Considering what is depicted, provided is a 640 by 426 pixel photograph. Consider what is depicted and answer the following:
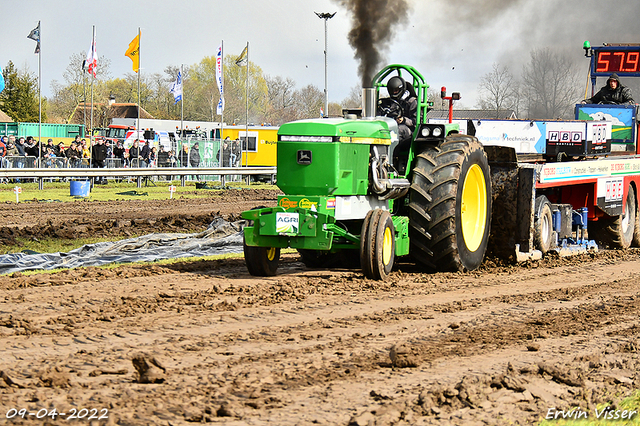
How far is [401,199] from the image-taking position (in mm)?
10422

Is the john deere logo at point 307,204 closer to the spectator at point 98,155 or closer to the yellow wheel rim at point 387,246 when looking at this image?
the yellow wheel rim at point 387,246

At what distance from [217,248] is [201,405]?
825 centimetres

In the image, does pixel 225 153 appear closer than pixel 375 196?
No

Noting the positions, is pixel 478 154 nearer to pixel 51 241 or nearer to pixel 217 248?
Answer: pixel 217 248

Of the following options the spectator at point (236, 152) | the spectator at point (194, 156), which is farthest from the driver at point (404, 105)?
the spectator at point (236, 152)

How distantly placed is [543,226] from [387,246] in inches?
153

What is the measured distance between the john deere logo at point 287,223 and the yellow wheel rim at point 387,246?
1.12 m

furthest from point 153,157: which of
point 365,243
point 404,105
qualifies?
point 365,243

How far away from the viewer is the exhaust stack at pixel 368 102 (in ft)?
34.0

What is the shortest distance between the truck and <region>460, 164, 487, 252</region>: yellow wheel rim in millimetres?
16

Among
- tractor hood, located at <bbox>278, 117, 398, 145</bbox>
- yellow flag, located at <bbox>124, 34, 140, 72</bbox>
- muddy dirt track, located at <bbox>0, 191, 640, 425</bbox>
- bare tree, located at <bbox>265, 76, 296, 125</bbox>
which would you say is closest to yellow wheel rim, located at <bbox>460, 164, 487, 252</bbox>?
muddy dirt track, located at <bbox>0, 191, 640, 425</bbox>

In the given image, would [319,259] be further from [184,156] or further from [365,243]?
[184,156]

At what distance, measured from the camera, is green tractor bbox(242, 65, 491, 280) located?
927cm

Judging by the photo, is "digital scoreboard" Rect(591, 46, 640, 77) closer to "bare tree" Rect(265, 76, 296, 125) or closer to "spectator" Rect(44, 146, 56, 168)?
"spectator" Rect(44, 146, 56, 168)
